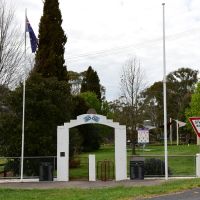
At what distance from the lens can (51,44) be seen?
1437 inches

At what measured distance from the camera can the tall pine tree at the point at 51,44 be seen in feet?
118

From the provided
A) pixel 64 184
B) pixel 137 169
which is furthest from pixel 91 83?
pixel 64 184

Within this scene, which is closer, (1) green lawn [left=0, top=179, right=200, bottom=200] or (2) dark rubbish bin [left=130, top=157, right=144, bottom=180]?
(1) green lawn [left=0, top=179, right=200, bottom=200]

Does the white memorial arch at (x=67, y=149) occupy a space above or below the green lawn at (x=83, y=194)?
above

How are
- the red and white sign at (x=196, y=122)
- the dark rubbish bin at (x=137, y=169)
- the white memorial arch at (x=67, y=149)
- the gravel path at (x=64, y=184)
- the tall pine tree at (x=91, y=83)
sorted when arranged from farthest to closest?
the tall pine tree at (x=91, y=83) → the white memorial arch at (x=67, y=149) → the dark rubbish bin at (x=137, y=169) → the gravel path at (x=64, y=184) → the red and white sign at (x=196, y=122)

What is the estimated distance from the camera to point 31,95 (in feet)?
88.5

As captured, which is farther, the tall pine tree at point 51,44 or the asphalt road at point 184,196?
the tall pine tree at point 51,44

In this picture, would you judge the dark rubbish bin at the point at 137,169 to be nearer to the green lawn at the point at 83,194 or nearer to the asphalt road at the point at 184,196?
the green lawn at the point at 83,194

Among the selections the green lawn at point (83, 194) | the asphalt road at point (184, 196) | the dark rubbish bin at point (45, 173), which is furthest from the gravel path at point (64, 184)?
the asphalt road at point (184, 196)

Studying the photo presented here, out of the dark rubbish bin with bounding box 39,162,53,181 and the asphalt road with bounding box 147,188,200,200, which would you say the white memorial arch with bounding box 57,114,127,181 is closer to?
the dark rubbish bin with bounding box 39,162,53,181

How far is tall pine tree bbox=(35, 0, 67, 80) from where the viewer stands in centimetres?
3600

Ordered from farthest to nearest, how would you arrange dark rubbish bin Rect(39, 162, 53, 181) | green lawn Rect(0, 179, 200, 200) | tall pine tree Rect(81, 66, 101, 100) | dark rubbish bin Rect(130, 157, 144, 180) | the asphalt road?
tall pine tree Rect(81, 66, 101, 100)
dark rubbish bin Rect(39, 162, 53, 181)
dark rubbish bin Rect(130, 157, 144, 180)
green lawn Rect(0, 179, 200, 200)
the asphalt road

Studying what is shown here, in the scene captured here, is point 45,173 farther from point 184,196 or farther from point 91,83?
point 91,83

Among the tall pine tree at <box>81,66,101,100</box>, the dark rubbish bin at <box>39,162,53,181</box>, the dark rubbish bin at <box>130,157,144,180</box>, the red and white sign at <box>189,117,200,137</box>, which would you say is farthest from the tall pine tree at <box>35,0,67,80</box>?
the tall pine tree at <box>81,66,101,100</box>
